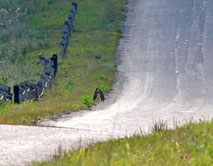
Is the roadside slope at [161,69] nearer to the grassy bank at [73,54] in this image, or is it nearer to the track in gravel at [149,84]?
the track in gravel at [149,84]

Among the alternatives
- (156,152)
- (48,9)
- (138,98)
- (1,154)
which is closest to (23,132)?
(1,154)

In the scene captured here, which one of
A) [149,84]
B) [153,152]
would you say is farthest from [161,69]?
[153,152]

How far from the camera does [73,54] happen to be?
1046 inches

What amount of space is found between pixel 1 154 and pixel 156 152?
6.69 feet

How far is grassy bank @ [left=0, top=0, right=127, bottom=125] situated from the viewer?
638 inches

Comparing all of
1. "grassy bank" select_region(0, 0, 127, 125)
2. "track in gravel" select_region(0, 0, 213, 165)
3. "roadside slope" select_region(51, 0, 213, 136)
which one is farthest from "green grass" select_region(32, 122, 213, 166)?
"grassy bank" select_region(0, 0, 127, 125)

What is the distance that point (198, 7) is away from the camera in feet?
114

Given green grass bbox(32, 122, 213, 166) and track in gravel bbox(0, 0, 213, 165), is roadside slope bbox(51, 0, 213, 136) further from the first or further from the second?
green grass bbox(32, 122, 213, 166)

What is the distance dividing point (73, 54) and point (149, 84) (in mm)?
6911

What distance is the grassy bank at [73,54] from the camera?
Result: 638 inches

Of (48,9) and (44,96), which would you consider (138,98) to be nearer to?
(44,96)

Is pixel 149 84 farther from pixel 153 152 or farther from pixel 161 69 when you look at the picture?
pixel 153 152

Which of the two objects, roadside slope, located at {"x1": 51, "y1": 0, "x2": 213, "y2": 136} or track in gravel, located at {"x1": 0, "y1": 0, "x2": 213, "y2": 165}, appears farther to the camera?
roadside slope, located at {"x1": 51, "y1": 0, "x2": 213, "y2": 136}

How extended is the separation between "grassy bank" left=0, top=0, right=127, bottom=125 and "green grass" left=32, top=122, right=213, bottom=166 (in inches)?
163
